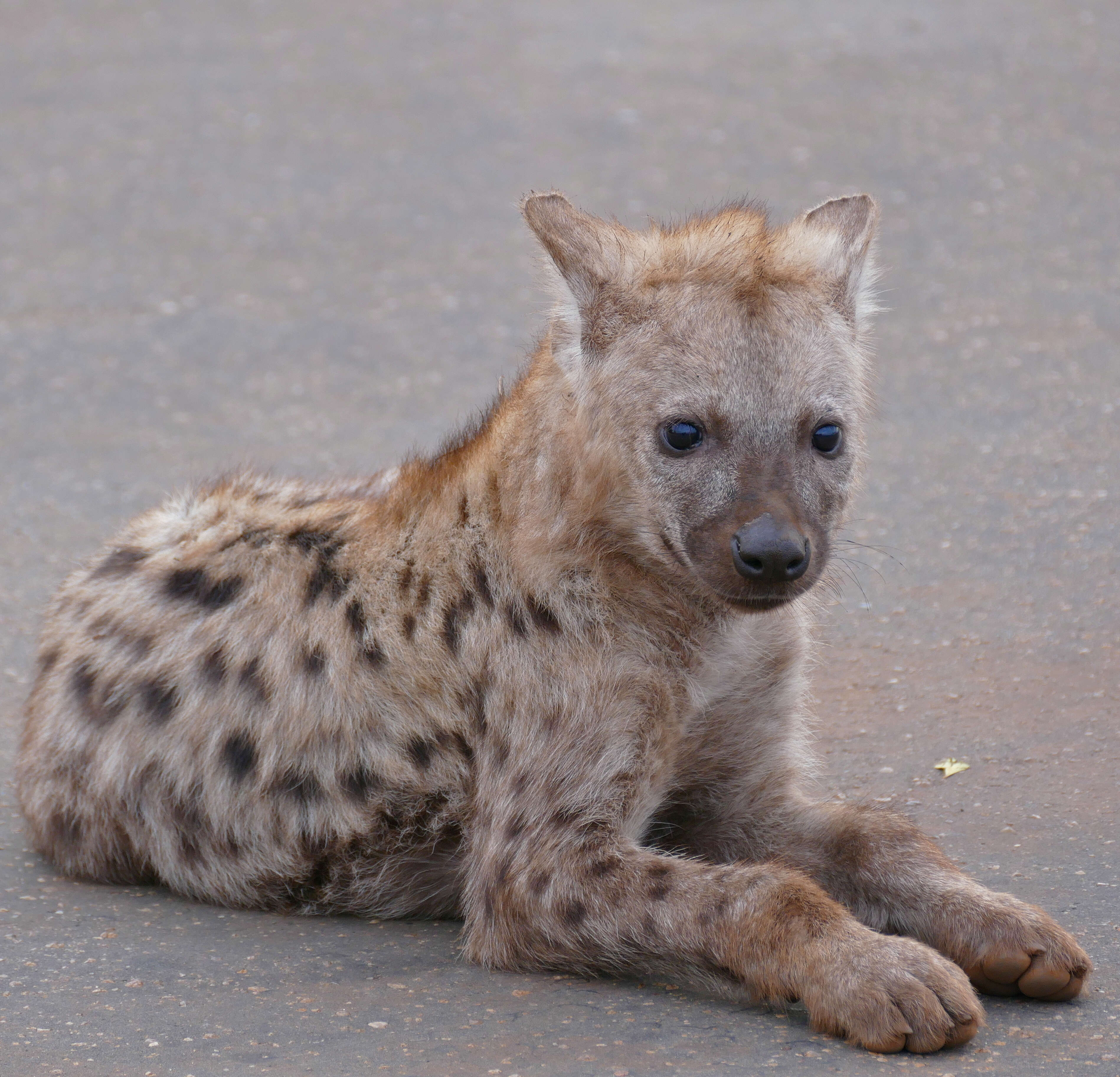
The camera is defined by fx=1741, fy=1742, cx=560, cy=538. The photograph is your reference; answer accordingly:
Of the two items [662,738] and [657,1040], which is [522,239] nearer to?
[662,738]

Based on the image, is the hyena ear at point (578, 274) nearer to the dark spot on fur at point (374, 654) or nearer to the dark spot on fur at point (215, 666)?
the dark spot on fur at point (374, 654)

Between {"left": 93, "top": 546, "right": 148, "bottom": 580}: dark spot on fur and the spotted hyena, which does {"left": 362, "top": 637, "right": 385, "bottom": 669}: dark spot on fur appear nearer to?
the spotted hyena

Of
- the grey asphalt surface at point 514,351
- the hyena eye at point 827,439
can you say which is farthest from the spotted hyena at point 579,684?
the grey asphalt surface at point 514,351

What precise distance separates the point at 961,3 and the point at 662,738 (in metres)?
9.40

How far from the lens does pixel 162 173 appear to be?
9641mm

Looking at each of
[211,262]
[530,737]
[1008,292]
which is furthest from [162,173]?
[530,737]

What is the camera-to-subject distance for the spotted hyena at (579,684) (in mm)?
3068

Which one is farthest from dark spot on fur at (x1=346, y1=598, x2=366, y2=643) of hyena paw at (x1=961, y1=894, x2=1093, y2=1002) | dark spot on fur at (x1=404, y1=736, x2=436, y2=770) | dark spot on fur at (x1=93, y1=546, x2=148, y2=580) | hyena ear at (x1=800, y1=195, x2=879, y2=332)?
hyena paw at (x1=961, y1=894, x2=1093, y2=1002)

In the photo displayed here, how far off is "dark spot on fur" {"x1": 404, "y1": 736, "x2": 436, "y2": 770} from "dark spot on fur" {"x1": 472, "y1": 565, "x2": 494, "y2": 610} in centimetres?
30

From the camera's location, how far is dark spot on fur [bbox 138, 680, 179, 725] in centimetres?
366

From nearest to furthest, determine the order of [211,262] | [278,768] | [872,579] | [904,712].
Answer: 1. [278,768]
2. [904,712]
3. [872,579]
4. [211,262]

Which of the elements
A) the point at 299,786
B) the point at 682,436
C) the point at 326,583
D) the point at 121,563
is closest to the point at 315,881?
the point at 299,786

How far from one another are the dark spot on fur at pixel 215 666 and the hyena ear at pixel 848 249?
145cm

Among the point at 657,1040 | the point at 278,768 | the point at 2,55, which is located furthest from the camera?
the point at 2,55
